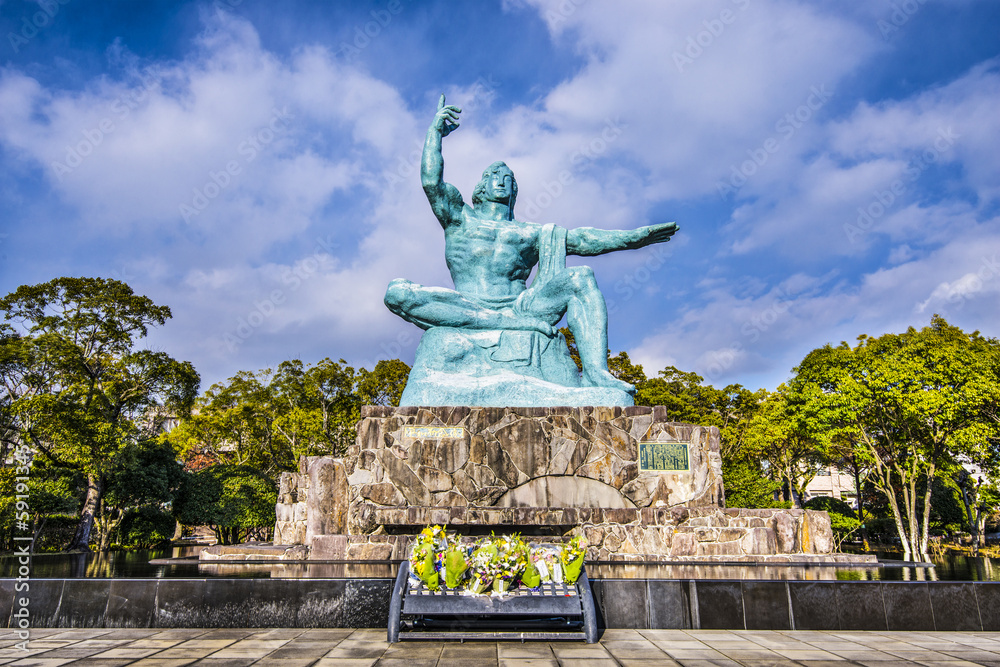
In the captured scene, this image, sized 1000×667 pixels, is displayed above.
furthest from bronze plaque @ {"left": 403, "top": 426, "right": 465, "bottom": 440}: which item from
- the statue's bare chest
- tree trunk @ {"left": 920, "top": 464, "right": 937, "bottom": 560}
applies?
tree trunk @ {"left": 920, "top": 464, "right": 937, "bottom": 560}

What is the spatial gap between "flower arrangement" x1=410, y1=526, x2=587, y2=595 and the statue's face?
22.9ft

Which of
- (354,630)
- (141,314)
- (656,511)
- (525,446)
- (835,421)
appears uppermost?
(141,314)

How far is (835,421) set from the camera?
17.6m

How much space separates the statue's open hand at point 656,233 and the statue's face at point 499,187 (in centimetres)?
216

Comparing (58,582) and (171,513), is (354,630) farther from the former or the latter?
(171,513)

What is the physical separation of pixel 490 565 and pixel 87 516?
713 inches

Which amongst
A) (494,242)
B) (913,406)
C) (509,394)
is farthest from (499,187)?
(913,406)

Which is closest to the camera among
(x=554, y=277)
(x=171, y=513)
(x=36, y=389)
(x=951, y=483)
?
(x=554, y=277)

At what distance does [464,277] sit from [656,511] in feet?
14.7

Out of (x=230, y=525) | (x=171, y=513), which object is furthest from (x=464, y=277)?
(x=171, y=513)

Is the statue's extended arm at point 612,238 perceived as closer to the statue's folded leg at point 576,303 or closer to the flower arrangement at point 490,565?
the statue's folded leg at point 576,303

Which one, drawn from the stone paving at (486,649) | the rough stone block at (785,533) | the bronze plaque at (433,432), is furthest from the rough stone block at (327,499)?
the rough stone block at (785,533)

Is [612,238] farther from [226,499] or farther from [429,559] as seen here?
[226,499]

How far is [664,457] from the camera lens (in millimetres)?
8344
